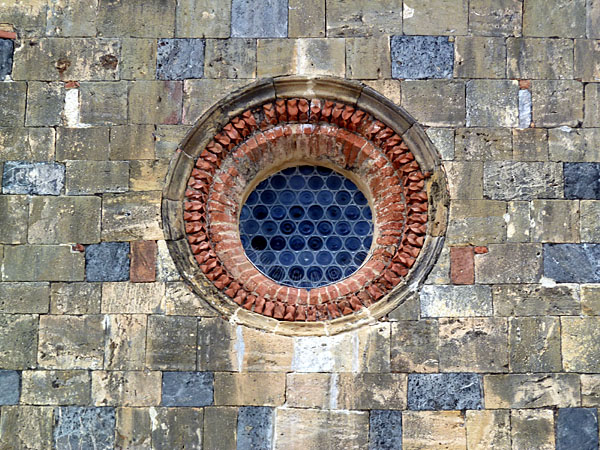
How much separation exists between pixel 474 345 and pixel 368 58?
301 centimetres

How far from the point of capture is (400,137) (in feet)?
26.6

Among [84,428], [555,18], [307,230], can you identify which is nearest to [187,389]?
[84,428]

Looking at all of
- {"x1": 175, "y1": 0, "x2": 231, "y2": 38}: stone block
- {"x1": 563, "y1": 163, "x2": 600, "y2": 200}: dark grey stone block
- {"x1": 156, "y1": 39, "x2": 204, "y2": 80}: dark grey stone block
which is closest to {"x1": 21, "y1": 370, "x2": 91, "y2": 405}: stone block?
{"x1": 156, "y1": 39, "x2": 204, "y2": 80}: dark grey stone block

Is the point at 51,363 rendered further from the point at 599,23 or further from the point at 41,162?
the point at 599,23

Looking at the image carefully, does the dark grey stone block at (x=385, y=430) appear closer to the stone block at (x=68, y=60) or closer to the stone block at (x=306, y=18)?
the stone block at (x=306, y=18)

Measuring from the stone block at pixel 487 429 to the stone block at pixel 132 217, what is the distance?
136 inches

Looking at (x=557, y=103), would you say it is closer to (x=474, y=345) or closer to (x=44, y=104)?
(x=474, y=345)

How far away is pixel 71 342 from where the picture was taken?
25.5 feet

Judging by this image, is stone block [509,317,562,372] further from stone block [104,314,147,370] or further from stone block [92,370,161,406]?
stone block [104,314,147,370]

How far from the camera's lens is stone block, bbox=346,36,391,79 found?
8148 mm

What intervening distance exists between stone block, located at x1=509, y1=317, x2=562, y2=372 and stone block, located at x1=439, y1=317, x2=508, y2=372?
0.28 feet

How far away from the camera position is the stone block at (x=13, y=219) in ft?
26.1

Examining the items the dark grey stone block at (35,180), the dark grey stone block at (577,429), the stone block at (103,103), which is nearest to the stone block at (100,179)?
the dark grey stone block at (35,180)

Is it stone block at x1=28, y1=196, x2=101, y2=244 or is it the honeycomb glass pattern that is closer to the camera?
stone block at x1=28, y1=196, x2=101, y2=244
